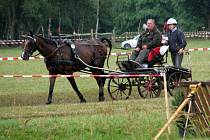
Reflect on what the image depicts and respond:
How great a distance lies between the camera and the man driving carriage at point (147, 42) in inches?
627

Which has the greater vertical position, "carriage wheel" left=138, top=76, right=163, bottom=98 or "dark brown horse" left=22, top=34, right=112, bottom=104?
"dark brown horse" left=22, top=34, right=112, bottom=104

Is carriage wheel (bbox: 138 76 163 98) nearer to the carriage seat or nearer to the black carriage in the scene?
the black carriage

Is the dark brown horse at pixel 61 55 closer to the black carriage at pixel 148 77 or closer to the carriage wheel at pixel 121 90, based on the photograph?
the carriage wheel at pixel 121 90

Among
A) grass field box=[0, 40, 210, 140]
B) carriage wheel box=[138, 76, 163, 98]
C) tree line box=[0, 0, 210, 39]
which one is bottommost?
grass field box=[0, 40, 210, 140]

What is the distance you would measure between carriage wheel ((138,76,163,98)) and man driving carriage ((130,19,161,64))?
50cm

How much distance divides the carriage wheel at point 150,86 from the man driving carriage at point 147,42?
503 millimetres

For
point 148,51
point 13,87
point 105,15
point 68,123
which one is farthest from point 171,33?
point 105,15

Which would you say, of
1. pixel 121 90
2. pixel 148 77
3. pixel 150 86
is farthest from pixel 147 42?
pixel 121 90

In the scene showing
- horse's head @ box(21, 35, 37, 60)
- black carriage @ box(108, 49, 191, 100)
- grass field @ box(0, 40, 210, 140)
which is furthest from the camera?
black carriage @ box(108, 49, 191, 100)

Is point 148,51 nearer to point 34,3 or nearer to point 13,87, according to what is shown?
point 13,87

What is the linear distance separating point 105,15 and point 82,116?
83137 millimetres

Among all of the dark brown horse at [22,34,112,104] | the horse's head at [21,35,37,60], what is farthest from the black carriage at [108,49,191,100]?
the horse's head at [21,35,37,60]

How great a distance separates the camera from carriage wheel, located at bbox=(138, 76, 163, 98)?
15906mm

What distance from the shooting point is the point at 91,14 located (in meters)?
89.9
